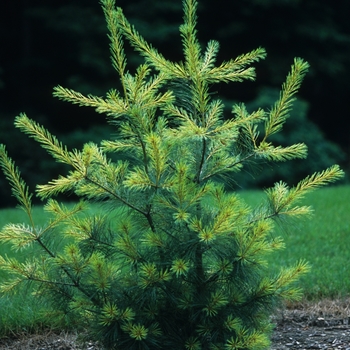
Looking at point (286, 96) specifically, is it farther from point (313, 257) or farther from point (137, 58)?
point (137, 58)

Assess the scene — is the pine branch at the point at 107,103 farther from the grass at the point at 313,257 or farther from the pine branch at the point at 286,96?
the grass at the point at 313,257

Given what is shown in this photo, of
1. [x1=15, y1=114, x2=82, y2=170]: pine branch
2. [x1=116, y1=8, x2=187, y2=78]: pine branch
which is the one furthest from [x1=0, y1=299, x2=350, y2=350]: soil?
[x1=116, y1=8, x2=187, y2=78]: pine branch

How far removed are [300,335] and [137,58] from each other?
40.1 feet

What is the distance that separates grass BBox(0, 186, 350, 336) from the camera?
4.78 m

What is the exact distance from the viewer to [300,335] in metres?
4.66

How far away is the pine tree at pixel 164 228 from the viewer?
3.53 metres

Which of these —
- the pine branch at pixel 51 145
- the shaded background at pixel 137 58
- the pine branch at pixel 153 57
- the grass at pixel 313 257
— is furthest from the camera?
the shaded background at pixel 137 58

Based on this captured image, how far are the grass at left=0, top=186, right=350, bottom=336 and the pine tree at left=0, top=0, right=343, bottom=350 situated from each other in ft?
0.89

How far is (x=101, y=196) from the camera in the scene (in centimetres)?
365

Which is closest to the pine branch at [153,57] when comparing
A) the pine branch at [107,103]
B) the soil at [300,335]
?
the pine branch at [107,103]

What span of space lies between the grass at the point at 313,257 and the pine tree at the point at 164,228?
270mm

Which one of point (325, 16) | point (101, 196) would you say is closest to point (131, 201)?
point (101, 196)

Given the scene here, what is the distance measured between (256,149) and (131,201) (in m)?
0.71

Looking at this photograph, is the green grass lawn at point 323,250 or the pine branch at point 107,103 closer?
the pine branch at point 107,103
